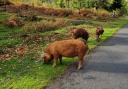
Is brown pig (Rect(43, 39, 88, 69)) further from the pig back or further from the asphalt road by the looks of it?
the asphalt road

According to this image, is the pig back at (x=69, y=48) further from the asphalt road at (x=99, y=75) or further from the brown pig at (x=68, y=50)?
the asphalt road at (x=99, y=75)

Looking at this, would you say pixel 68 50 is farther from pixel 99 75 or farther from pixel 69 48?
pixel 99 75

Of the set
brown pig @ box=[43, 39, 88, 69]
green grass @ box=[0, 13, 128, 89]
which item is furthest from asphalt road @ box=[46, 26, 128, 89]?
brown pig @ box=[43, 39, 88, 69]

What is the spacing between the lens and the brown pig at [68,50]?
1286 centimetres

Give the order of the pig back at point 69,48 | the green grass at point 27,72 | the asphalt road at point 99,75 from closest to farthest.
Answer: the asphalt road at point 99,75 < the green grass at point 27,72 < the pig back at point 69,48

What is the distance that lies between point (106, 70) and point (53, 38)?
9948 millimetres

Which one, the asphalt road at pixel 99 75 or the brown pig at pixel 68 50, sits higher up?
the brown pig at pixel 68 50

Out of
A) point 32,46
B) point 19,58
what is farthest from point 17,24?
Result: point 19,58

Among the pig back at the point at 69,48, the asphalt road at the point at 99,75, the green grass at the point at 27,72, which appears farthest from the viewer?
the pig back at the point at 69,48

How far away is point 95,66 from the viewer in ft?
46.3

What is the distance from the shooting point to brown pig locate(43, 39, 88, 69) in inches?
506

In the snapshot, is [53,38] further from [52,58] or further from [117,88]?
[117,88]

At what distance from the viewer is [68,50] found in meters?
13.0

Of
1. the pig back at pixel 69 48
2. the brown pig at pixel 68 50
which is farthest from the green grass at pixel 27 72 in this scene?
the pig back at pixel 69 48
